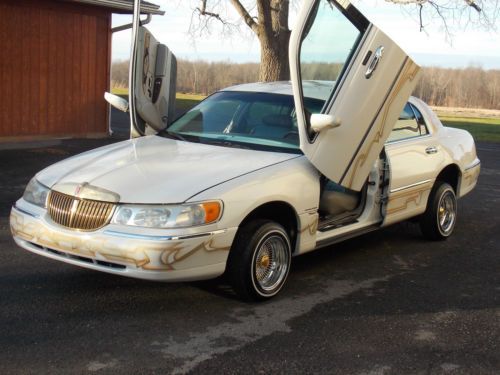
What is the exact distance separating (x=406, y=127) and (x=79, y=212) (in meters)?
3.66

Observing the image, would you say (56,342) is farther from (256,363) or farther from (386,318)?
(386,318)

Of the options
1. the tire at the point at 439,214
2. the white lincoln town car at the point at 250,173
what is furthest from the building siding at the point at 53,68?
the tire at the point at 439,214

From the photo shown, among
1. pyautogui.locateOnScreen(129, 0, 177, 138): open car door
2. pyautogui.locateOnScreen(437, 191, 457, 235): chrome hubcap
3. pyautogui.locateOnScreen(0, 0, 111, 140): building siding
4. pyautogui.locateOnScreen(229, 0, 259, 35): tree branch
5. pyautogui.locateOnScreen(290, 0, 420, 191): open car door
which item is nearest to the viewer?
pyautogui.locateOnScreen(290, 0, 420, 191): open car door

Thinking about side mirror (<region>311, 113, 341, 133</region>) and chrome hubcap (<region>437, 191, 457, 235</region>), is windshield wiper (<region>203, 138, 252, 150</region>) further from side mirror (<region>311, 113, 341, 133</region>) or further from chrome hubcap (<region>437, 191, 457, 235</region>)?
chrome hubcap (<region>437, 191, 457, 235</region>)

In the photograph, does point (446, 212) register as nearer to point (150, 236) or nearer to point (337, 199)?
point (337, 199)

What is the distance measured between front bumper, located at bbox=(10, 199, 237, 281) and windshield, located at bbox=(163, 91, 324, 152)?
A: 49.3 inches

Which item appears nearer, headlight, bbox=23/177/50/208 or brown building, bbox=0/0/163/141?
headlight, bbox=23/177/50/208

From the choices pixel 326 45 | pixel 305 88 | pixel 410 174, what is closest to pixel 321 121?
pixel 305 88

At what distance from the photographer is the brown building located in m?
13.0

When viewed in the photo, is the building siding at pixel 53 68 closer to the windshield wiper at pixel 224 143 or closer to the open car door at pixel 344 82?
the windshield wiper at pixel 224 143

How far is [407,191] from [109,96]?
3.11 meters

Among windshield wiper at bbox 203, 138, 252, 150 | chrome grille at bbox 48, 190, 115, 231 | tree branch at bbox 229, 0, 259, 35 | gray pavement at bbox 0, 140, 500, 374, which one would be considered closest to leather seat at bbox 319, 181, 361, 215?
gray pavement at bbox 0, 140, 500, 374

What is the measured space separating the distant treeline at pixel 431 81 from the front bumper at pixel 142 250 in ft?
175

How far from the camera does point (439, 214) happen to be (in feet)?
23.8
